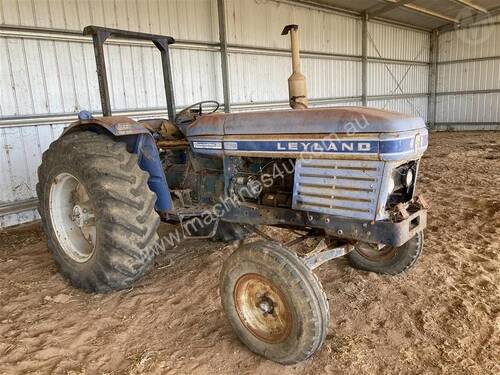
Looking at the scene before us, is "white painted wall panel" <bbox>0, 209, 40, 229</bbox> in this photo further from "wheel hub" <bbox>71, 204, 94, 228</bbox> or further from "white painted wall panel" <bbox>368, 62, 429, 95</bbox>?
"white painted wall panel" <bbox>368, 62, 429, 95</bbox>

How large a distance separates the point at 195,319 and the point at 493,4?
48.7 ft

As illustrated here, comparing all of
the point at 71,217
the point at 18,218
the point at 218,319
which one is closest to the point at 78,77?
the point at 18,218

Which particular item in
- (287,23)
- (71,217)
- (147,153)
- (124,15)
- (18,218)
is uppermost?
(287,23)

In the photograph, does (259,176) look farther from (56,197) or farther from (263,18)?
(263,18)

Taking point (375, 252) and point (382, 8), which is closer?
point (375, 252)

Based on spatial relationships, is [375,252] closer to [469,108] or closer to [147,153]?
[147,153]

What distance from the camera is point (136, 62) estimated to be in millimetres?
6645

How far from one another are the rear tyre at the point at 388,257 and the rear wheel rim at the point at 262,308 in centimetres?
119

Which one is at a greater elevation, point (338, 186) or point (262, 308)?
point (338, 186)

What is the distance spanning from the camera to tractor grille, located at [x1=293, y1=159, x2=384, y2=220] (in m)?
2.16

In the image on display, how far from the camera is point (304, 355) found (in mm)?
2051

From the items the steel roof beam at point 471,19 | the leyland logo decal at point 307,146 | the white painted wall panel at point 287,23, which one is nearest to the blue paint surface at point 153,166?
the leyland logo decal at point 307,146

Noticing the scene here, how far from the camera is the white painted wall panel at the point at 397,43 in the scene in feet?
42.3

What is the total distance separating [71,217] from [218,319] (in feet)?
5.12
